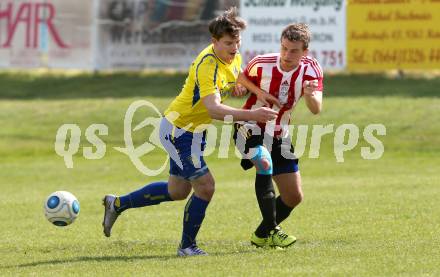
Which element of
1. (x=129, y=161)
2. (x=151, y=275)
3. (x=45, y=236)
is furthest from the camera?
(x=129, y=161)

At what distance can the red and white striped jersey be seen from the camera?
9.14 meters

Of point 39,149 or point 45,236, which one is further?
point 39,149

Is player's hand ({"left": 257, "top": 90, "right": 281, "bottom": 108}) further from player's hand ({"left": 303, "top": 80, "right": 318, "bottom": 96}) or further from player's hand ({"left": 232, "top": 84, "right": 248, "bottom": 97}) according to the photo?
player's hand ({"left": 303, "top": 80, "right": 318, "bottom": 96})

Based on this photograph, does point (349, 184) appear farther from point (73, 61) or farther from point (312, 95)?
point (73, 61)

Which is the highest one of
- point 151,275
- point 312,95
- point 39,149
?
point 312,95

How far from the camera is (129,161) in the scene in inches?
760

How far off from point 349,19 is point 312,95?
16.6m

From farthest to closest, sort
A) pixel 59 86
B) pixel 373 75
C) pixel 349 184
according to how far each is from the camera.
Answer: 1. pixel 59 86
2. pixel 373 75
3. pixel 349 184

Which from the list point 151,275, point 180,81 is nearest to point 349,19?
point 180,81

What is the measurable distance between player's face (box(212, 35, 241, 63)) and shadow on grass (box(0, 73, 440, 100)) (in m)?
16.2

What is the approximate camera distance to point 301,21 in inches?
992

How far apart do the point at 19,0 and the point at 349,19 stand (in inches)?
379

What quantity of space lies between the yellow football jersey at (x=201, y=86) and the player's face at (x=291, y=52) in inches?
16.4

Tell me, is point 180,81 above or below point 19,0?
below
